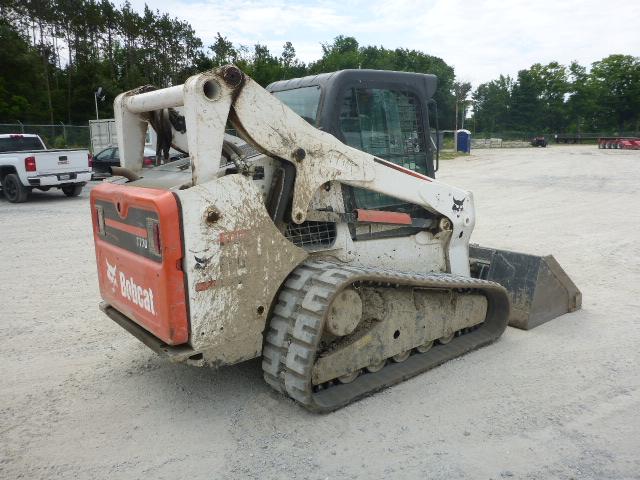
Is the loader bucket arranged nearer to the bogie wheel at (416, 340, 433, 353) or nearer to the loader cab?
the bogie wheel at (416, 340, 433, 353)

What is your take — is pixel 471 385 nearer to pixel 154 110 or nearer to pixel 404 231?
pixel 404 231

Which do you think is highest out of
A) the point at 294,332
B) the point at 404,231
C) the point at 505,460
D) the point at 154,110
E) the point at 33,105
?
the point at 33,105

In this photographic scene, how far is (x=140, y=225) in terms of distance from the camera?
3490mm

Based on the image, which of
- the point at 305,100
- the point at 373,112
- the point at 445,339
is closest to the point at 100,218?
the point at 305,100

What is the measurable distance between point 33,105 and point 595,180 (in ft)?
134

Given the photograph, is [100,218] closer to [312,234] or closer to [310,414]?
[312,234]

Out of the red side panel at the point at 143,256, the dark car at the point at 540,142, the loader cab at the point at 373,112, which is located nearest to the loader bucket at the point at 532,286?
the loader cab at the point at 373,112

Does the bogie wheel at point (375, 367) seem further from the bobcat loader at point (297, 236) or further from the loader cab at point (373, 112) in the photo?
the loader cab at point (373, 112)

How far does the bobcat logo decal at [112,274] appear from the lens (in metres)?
4.02

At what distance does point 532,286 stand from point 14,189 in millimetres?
14235

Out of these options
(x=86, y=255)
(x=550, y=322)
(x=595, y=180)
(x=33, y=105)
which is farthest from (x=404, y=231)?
(x=33, y=105)

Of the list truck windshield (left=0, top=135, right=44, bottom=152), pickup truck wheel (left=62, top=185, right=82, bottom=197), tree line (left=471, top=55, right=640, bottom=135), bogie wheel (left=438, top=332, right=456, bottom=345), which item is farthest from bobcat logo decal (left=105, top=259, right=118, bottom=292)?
tree line (left=471, top=55, right=640, bottom=135)

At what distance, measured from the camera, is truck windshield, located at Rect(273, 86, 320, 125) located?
13.9 ft

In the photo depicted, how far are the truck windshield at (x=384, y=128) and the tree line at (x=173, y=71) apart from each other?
1638 inches
